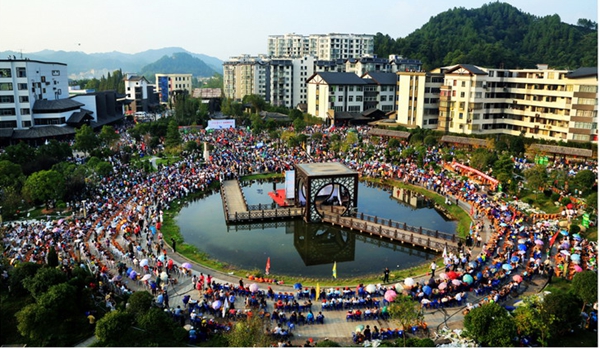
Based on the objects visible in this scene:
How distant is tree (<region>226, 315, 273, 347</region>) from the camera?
62.1 ft

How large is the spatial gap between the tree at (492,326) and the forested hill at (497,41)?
292 ft

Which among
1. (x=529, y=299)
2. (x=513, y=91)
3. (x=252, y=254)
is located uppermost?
(x=513, y=91)

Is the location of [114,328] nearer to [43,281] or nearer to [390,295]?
[43,281]

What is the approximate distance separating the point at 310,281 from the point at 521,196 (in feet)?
83.0

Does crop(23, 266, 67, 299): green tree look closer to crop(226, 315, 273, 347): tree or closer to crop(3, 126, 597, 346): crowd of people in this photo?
crop(3, 126, 597, 346): crowd of people

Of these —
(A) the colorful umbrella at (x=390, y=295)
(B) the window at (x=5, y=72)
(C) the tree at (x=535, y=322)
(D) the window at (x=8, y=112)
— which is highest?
(B) the window at (x=5, y=72)

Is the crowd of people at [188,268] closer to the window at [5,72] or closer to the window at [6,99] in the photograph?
the window at [6,99]

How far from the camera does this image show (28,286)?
22250 millimetres

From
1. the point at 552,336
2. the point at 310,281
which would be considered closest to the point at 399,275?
the point at 310,281

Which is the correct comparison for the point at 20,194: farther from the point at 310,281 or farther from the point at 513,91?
the point at 513,91

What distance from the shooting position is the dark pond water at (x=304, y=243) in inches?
1265

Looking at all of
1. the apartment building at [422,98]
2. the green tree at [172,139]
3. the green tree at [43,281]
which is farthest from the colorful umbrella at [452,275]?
the apartment building at [422,98]

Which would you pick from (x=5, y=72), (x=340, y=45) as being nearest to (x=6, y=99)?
(x=5, y=72)

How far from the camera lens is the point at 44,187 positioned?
3916 centimetres
